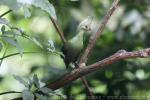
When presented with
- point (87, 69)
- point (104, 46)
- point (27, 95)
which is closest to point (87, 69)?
point (87, 69)

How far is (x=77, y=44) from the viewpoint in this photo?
27.2 inches

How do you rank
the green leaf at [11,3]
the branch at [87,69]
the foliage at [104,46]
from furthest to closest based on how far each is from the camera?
the foliage at [104,46] → the branch at [87,69] → the green leaf at [11,3]

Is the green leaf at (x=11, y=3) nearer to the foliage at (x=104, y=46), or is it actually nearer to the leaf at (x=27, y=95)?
the leaf at (x=27, y=95)

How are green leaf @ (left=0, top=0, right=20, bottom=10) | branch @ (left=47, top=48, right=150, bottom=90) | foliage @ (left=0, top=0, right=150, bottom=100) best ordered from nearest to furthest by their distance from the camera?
green leaf @ (left=0, top=0, right=20, bottom=10), branch @ (left=47, top=48, right=150, bottom=90), foliage @ (left=0, top=0, right=150, bottom=100)

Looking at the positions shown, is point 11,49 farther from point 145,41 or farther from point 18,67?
point 145,41

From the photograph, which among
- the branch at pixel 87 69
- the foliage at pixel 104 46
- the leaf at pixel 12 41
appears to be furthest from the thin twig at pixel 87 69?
the foliage at pixel 104 46

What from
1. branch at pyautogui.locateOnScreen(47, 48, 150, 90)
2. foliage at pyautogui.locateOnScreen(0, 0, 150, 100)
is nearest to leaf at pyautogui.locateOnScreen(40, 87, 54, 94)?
branch at pyautogui.locateOnScreen(47, 48, 150, 90)

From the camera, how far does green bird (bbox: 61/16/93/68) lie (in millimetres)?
678

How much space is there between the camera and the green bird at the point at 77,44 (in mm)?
678

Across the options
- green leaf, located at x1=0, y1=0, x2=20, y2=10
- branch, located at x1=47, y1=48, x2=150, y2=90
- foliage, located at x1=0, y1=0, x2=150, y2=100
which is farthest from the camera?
foliage, located at x1=0, y1=0, x2=150, y2=100

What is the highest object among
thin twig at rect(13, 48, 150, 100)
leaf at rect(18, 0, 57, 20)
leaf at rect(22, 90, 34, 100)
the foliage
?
the foliage

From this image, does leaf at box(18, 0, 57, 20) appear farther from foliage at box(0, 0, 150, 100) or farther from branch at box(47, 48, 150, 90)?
foliage at box(0, 0, 150, 100)

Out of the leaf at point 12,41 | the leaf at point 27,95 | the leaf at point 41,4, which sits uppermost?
the leaf at point 41,4

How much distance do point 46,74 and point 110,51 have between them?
0.24 metres
